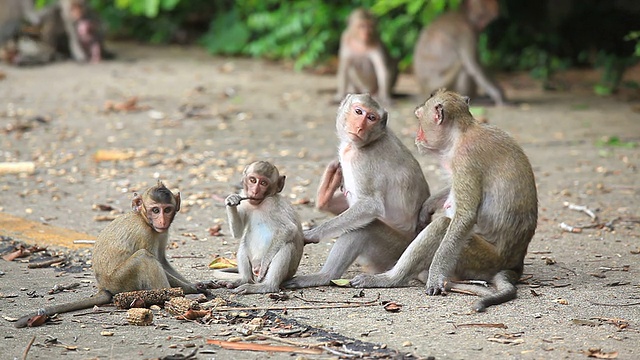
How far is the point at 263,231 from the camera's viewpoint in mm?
6848

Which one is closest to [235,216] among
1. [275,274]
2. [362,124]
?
[275,274]

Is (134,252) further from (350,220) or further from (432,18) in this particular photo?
(432,18)

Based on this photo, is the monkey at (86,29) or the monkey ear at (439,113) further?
the monkey at (86,29)

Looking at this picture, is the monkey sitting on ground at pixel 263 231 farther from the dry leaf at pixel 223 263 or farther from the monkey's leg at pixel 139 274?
the monkey's leg at pixel 139 274

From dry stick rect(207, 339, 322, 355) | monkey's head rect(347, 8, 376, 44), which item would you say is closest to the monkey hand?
dry stick rect(207, 339, 322, 355)

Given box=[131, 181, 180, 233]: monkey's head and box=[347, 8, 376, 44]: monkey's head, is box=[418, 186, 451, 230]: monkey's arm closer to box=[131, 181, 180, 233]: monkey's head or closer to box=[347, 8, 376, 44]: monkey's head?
box=[131, 181, 180, 233]: monkey's head

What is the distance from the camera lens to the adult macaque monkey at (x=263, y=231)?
6707 mm

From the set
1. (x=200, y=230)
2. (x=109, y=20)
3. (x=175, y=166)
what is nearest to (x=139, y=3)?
(x=109, y=20)

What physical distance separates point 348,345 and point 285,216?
144 centimetres

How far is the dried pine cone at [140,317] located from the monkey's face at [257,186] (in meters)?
1.20

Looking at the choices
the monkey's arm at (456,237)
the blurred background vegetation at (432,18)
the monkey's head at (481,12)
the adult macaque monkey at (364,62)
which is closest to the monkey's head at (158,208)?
the monkey's arm at (456,237)

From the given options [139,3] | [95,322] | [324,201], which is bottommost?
[95,322]

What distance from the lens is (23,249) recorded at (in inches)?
303

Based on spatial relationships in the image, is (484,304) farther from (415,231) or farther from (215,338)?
(215,338)
